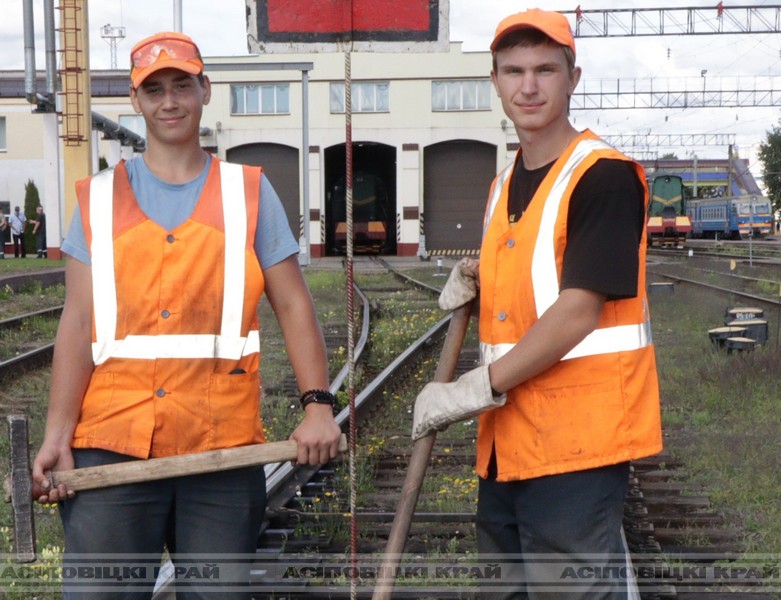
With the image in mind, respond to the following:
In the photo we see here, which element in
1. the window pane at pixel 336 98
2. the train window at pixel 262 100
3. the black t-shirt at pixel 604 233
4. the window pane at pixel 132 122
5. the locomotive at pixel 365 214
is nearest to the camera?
the black t-shirt at pixel 604 233

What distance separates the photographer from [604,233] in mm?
2492

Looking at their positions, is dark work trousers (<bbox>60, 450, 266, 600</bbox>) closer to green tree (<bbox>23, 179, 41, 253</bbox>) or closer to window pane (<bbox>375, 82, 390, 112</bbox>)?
green tree (<bbox>23, 179, 41, 253</bbox>)

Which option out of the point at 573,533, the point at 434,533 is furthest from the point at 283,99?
the point at 573,533

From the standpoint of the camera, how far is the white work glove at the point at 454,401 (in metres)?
2.63

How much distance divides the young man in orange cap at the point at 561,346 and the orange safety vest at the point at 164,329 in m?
0.61

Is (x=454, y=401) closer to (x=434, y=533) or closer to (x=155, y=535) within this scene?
(x=155, y=535)

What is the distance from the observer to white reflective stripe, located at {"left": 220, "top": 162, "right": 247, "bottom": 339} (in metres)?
2.77

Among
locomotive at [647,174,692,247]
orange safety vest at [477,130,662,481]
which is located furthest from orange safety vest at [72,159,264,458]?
locomotive at [647,174,692,247]

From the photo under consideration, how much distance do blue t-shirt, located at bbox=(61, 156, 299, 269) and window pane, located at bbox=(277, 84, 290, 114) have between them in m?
43.3

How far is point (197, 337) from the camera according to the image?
2.74 m

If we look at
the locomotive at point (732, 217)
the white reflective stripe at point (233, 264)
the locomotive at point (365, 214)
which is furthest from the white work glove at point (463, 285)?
the locomotive at point (732, 217)

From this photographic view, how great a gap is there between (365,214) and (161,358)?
135 ft

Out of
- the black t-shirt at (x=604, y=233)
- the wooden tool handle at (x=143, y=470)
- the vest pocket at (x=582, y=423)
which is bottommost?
the wooden tool handle at (x=143, y=470)

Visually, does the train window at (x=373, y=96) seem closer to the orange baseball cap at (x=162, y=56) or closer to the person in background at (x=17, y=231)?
the person in background at (x=17, y=231)
